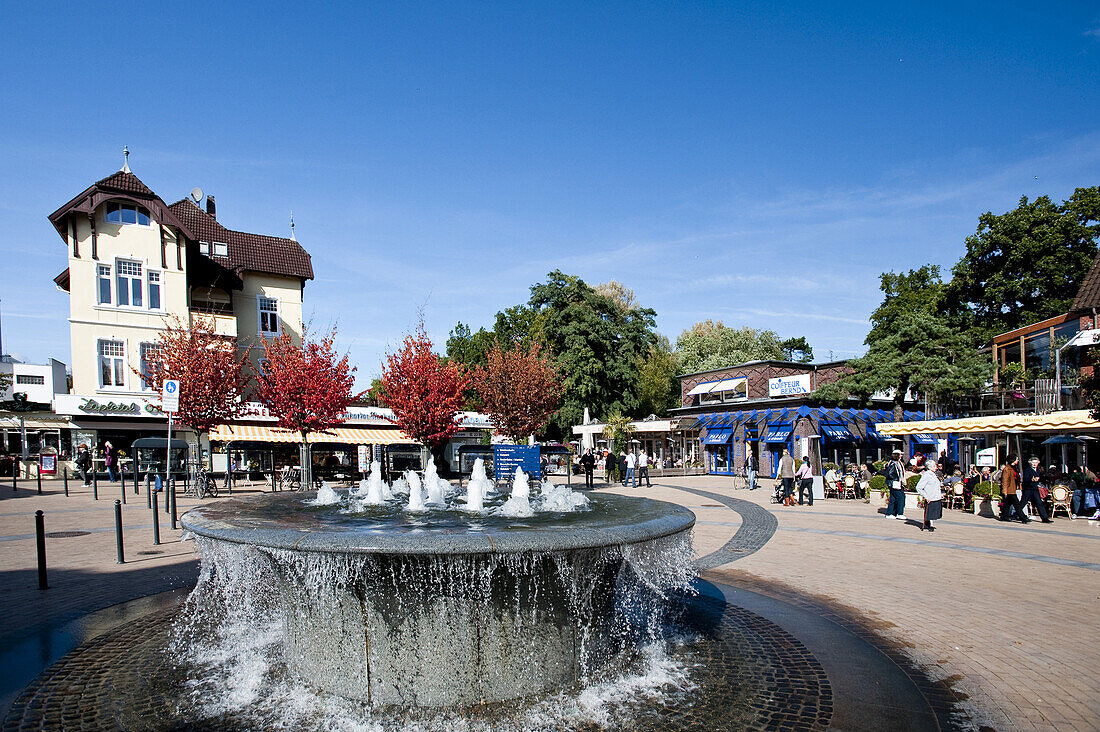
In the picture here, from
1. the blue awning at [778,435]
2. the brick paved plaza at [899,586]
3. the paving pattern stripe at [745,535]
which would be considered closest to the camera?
the brick paved plaza at [899,586]

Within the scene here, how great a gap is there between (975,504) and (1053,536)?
404cm

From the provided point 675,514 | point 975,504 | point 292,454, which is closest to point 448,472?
point 292,454

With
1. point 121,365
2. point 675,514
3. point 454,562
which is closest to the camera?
point 454,562

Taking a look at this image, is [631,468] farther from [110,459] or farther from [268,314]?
[268,314]

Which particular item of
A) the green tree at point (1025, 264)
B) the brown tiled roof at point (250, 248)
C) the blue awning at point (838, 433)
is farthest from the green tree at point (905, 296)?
the brown tiled roof at point (250, 248)

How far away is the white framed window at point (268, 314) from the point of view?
122ft

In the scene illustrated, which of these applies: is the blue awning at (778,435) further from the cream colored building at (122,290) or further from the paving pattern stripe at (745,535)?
the cream colored building at (122,290)

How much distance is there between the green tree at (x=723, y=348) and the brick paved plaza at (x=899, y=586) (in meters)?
47.4

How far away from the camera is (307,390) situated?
25000 millimetres

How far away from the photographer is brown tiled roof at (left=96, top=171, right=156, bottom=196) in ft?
101

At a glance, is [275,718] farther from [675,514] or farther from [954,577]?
[954,577]

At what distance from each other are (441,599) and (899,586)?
6.86m

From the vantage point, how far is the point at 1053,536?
13602mm

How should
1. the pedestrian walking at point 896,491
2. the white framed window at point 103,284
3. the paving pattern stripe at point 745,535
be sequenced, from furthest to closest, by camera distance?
the white framed window at point 103,284, the pedestrian walking at point 896,491, the paving pattern stripe at point 745,535
